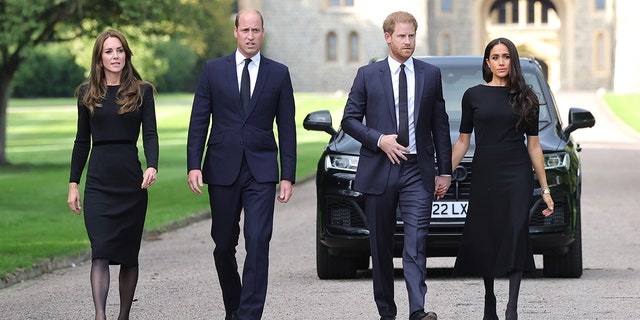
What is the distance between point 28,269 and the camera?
1225 centimetres

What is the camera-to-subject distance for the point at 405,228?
27.0 feet

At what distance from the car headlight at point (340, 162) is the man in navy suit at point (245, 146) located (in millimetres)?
2542

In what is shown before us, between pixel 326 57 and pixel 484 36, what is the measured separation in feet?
33.8

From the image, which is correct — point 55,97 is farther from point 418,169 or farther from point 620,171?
point 418,169

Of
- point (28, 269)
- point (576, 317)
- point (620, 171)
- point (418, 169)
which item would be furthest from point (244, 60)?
point (620, 171)

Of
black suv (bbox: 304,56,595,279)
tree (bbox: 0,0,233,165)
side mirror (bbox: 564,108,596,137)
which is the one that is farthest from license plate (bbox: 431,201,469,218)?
tree (bbox: 0,0,233,165)

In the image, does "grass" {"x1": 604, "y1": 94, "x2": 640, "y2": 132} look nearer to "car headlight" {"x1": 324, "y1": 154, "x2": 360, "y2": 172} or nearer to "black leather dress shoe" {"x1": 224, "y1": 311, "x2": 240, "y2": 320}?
"car headlight" {"x1": 324, "y1": 154, "x2": 360, "y2": 172}

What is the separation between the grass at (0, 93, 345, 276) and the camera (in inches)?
565

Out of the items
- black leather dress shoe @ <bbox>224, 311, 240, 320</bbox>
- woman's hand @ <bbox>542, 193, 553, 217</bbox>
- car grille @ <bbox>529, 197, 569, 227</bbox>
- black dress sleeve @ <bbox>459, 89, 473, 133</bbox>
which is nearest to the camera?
black leather dress shoe @ <bbox>224, 311, 240, 320</bbox>

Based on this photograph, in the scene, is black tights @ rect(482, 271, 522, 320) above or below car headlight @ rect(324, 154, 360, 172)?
below

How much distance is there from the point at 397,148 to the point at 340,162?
106 inches

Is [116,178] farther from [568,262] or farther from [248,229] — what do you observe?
[568,262]

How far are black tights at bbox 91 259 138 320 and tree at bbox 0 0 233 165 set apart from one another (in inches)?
793

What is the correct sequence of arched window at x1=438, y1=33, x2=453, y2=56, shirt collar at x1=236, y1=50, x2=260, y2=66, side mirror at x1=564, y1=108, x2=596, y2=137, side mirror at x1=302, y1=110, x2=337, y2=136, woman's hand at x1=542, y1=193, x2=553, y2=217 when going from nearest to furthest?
1. shirt collar at x1=236, y1=50, x2=260, y2=66
2. woman's hand at x1=542, y1=193, x2=553, y2=217
3. side mirror at x1=302, y1=110, x2=337, y2=136
4. side mirror at x1=564, y1=108, x2=596, y2=137
5. arched window at x1=438, y1=33, x2=453, y2=56
